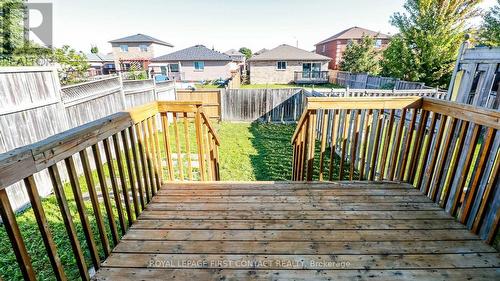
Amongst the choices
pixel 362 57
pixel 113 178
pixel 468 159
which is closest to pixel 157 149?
pixel 113 178

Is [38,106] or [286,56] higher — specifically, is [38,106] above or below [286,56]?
below

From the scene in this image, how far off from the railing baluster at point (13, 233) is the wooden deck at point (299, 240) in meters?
0.60

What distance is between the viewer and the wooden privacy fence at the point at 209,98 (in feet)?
35.3

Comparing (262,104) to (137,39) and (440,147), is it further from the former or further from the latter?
(137,39)

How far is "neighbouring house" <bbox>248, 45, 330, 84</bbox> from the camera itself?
2434 cm

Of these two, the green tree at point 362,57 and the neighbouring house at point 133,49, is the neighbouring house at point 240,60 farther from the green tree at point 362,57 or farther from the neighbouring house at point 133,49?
the green tree at point 362,57

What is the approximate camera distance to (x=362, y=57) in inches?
926

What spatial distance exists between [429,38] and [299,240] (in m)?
16.0

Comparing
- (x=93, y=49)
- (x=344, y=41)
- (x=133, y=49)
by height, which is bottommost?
(x=133, y=49)

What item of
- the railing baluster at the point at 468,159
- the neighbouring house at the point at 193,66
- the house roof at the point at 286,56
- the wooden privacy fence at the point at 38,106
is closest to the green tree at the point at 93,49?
the neighbouring house at the point at 193,66

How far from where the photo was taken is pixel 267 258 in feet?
6.07

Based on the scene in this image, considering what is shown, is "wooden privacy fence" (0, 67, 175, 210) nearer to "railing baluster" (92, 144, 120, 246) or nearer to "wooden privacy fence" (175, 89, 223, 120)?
"railing baluster" (92, 144, 120, 246)

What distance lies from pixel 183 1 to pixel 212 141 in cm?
1367

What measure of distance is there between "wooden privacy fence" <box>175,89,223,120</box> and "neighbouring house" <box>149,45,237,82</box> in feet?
53.3
